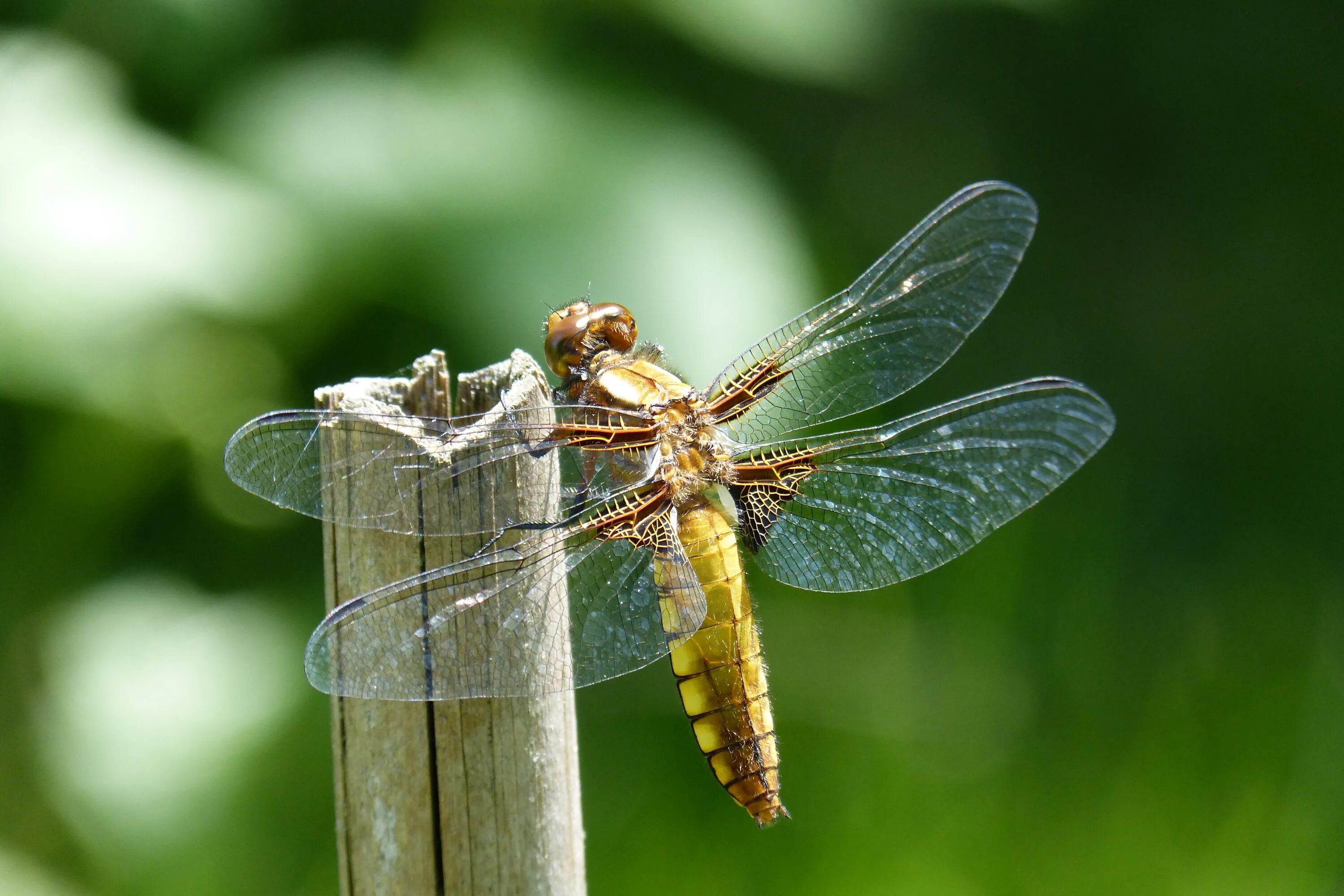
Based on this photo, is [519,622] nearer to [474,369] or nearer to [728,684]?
[728,684]

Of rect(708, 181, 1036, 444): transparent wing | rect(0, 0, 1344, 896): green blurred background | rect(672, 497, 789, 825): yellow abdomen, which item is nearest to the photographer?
rect(672, 497, 789, 825): yellow abdomen

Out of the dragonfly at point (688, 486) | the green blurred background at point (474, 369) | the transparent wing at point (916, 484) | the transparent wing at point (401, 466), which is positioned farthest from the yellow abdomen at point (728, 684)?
the green blurred background at point (474, 369)

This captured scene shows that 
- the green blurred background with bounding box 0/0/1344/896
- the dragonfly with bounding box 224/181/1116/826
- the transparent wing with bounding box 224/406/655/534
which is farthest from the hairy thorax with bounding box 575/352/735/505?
the green blurred background with bounding box 0/0/1344/896

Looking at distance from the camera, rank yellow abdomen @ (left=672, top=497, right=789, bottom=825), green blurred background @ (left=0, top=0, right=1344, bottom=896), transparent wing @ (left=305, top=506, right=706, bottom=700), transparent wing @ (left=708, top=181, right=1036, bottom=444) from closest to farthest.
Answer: transparent wing @ (left=305, top=506, right=706, bottom=700) → yellow abdomen @ (left=672, top=497, right=789, bottom=825) → transparent wing @ (left=708, top=181, right=1036, bottom=444) → green blurred background @ (left=0, top=0, right=1344, bottom=896)

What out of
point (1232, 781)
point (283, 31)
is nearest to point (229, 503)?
point (283, 31)

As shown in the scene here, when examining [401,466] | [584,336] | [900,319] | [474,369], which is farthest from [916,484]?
[474,369]

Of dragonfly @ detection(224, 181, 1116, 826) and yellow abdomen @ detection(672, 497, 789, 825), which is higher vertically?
dragonfly @ detection(224, 181, 1116, 826)

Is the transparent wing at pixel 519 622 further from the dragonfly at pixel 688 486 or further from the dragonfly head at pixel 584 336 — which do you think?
the dragonfly head at pixel 584 336

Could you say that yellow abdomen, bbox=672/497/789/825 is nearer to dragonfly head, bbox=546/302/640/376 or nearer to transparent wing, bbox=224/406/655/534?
transparent wing, bbox=224/406/655/534
